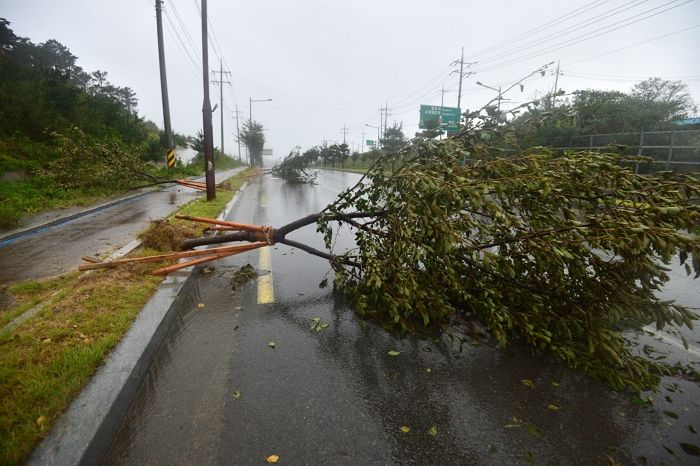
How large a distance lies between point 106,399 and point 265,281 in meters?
2.49

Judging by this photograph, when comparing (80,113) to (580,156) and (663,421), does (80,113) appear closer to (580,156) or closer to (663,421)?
(580,156)

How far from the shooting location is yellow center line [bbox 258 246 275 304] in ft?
13.0

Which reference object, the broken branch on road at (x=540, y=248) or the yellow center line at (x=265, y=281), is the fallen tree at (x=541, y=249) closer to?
the broken branch on road at (x=540, y=248)

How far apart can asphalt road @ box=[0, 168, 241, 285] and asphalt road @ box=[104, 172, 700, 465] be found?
291 cm

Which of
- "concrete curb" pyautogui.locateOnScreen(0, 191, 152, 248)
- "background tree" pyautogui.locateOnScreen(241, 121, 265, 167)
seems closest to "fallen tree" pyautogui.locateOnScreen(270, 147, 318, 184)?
"concrete curb" pyautogui.locateOnScreen(0, 191, 152, 248)

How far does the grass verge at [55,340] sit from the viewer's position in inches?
74.1

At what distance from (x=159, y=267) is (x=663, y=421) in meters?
5.11

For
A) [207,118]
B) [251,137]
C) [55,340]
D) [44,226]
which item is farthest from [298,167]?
[251,137]

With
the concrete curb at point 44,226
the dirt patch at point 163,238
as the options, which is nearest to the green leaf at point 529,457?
the dirt patch at point 163,238

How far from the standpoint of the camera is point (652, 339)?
10.2ft

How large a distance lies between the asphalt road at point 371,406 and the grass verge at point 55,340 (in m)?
0.40

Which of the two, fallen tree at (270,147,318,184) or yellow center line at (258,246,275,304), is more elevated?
fallen tree at (270,147,318,184)

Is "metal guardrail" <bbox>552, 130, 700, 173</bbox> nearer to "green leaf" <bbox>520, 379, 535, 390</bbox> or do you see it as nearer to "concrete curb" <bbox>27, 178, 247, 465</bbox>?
"green leaf" <bbox>520, 379, 535, 390</bbox>

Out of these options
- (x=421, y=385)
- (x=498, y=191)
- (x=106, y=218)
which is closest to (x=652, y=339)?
→ (x=498, y=191)
